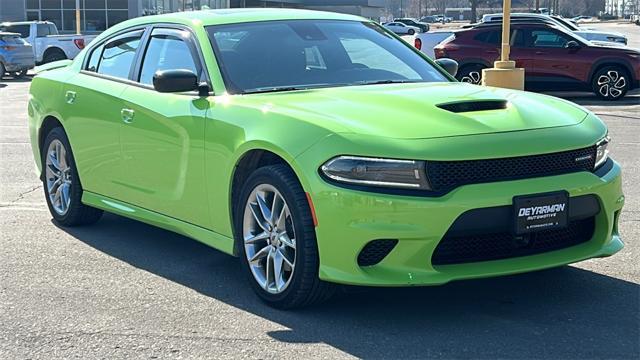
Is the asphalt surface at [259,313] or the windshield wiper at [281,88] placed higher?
the windshield wiper at [281,88]

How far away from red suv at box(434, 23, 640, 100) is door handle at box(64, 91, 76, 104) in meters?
13.1

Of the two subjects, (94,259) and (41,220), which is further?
(41,220)

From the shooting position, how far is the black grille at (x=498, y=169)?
14.5 feet

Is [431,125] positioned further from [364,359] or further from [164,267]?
[164,267]

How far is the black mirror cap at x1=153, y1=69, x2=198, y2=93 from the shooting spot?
5.46 m

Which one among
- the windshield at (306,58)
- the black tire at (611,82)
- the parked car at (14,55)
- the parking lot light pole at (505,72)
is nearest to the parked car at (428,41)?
the black tire at (611,82)

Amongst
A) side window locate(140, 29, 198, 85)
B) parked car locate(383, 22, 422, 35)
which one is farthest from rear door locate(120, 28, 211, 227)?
parked car locate(383, 22, 422, 35)

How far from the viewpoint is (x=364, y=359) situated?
13.8 feet

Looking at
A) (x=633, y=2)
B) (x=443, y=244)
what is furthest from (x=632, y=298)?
(x=633, y=2)

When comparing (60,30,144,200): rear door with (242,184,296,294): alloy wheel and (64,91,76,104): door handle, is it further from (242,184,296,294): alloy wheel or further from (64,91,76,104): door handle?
(242,184,296,294): alloy wheel

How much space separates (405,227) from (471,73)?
50.5 ft

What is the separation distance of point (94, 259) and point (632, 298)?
336 centimetres

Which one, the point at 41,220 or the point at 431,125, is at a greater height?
the point at 431,125

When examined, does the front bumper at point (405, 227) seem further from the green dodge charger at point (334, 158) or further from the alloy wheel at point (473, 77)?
the alloy wheel at point (473, 77)
